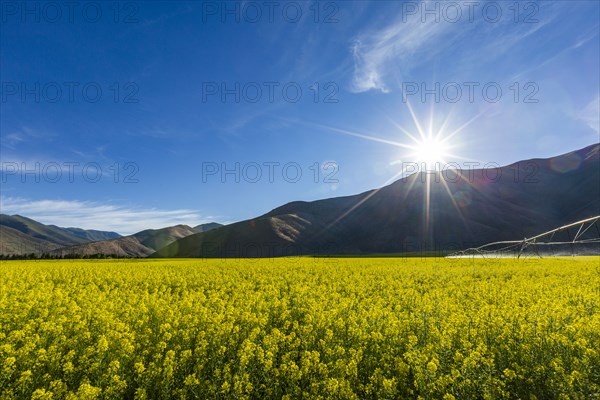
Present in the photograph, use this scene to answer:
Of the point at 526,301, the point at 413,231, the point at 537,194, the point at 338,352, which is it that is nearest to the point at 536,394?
the point at 338,352

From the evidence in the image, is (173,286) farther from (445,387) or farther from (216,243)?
(216,243)

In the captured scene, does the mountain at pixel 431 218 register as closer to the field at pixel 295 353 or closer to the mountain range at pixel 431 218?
the mountain range at pixel 431 218

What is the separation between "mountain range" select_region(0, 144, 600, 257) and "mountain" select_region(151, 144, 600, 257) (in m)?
0.43

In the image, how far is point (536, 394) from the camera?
602 cm

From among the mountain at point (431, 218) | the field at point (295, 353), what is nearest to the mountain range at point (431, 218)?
the mountain at point (431, 218)

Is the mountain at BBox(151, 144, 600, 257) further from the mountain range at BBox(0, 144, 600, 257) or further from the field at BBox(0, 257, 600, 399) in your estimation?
the field at BBox(0, 257, 600, 399)

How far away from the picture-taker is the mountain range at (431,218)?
147 meters

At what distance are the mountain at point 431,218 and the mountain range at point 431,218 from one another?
1.42 feet

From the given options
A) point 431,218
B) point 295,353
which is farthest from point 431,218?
point 295,353

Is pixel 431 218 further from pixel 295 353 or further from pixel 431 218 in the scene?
pixel 295 353

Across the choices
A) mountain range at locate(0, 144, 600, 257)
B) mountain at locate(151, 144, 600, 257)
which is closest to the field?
mountain range at locate(0, 144, 600, 257)

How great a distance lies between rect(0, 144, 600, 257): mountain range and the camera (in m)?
147

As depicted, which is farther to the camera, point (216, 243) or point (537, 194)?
point (537, 194)

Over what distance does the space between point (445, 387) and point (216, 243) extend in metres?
159
